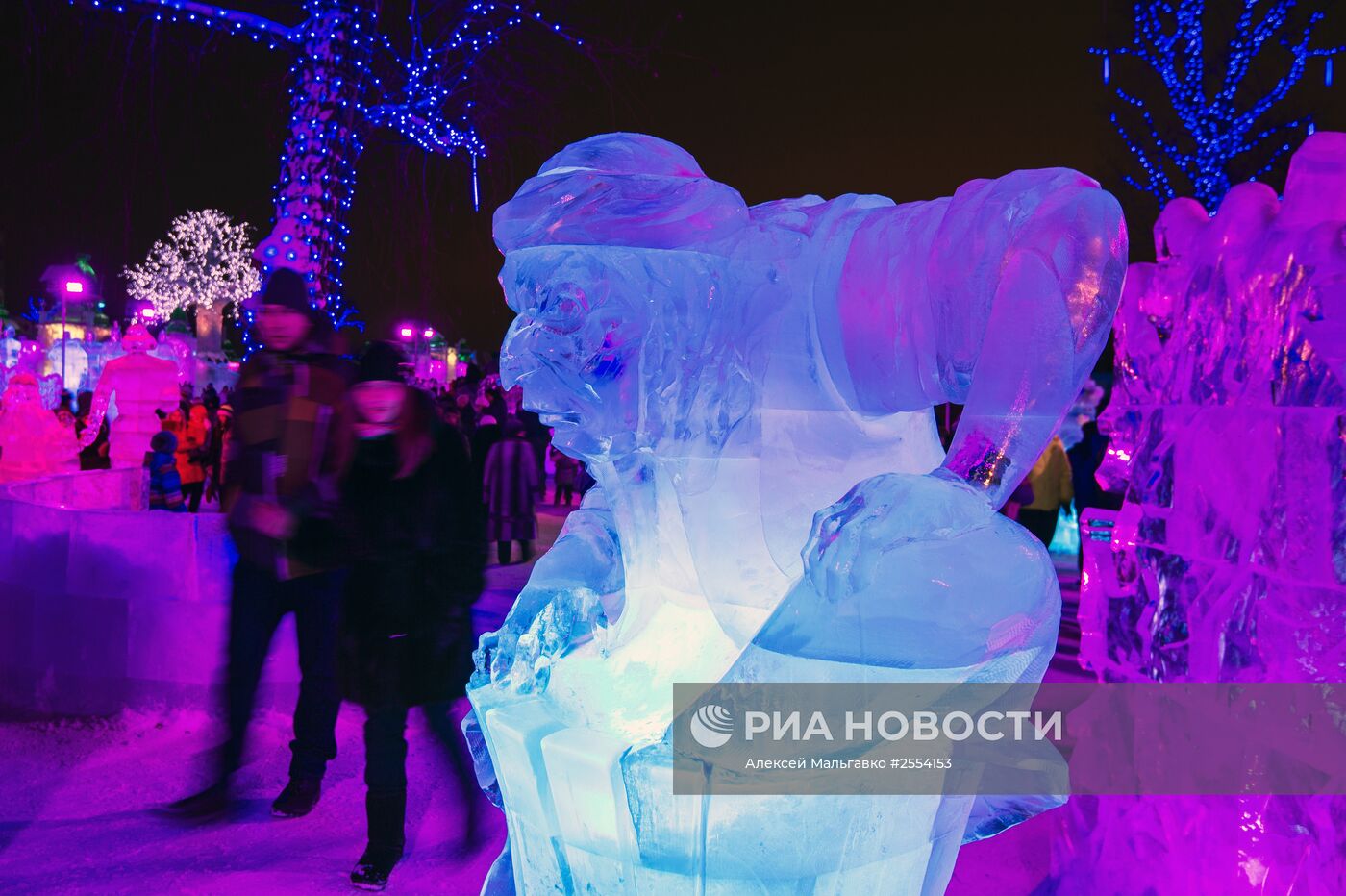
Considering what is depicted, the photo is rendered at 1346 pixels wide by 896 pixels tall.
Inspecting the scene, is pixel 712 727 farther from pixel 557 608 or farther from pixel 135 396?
pixel 135 396

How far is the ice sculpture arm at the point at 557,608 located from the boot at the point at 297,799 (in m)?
2.34

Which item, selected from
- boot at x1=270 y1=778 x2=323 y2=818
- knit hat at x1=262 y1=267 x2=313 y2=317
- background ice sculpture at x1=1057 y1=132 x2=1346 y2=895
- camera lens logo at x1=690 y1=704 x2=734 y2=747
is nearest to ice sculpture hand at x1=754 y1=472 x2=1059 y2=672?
camera lens logo at x1=690 y1=704 x2=734 y2=747

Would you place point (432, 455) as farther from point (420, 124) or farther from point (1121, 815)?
point (420, 124)

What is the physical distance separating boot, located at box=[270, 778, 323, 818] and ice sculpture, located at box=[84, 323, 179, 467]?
7297 mm

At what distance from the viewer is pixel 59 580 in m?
4.86

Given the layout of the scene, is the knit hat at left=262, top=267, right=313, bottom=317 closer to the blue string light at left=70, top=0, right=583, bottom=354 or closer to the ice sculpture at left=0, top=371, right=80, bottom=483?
the blue string light at left=70, top=0, right=583, bottom=354

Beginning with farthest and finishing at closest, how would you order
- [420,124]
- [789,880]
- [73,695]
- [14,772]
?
[420,124], [73,695], [14,772], [789,880]

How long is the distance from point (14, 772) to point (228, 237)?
91.2ft

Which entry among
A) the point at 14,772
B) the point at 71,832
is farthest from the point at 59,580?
the point at 71,832

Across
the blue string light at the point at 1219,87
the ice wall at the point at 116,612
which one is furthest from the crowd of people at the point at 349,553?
the blue string light at the point at 1219,87

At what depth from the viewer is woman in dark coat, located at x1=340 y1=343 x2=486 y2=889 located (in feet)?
10.6

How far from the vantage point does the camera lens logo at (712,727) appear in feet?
4.42

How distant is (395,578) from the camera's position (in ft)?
10.6

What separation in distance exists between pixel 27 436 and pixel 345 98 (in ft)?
20.3
